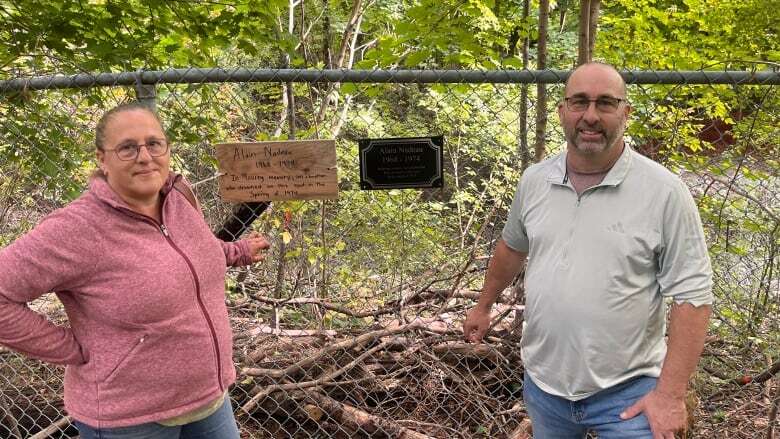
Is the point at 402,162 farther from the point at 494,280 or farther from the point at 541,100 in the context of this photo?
the point at 541,100

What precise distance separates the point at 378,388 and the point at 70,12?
289 cm

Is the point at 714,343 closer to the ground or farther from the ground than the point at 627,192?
closer to the ground

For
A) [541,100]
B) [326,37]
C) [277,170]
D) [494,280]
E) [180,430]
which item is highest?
[326,37]

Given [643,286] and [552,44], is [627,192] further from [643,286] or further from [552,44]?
[552,44]

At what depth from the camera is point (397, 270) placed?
125 inches

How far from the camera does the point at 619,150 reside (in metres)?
1.93

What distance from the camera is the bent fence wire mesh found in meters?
3.04

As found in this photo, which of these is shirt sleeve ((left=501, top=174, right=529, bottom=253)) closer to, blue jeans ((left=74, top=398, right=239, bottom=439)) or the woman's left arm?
the woman's left arm

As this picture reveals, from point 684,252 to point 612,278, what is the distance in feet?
0.75

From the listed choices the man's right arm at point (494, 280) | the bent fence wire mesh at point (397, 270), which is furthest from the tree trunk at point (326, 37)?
the man's right arm at point (494, 280)

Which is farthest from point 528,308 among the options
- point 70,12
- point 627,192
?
point 70,12

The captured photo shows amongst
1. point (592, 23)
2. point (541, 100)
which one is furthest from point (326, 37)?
point (541, 100)

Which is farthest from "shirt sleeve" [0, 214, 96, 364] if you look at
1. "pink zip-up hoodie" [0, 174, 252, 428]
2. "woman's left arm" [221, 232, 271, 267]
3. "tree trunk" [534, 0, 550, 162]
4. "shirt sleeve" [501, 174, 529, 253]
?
"tree trunk" [534, 0, 550, 162]

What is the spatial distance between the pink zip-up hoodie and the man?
121 cm
